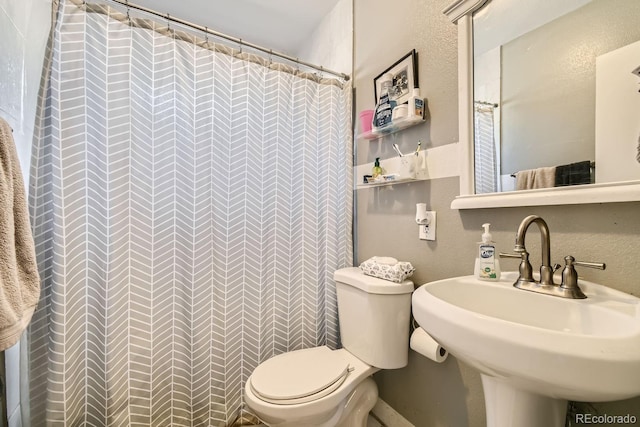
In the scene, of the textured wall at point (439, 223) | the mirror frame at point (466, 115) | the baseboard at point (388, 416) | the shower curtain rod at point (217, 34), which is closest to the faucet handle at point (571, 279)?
the textured wall at point (439, 223)

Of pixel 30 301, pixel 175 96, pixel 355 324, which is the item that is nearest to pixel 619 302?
pixel 355 324

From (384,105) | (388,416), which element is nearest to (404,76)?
(384,105)

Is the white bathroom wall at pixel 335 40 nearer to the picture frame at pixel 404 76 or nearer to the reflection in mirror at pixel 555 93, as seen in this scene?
the picture frame at pixel 404 76

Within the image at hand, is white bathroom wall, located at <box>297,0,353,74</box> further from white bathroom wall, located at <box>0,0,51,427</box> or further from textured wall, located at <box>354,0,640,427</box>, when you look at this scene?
white bathroom wall, located at <box>0,0,51,427</box>

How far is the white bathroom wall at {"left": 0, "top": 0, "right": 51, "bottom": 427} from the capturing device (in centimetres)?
Answer: 86

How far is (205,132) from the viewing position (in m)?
1.25

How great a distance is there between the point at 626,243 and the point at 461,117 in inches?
24.0

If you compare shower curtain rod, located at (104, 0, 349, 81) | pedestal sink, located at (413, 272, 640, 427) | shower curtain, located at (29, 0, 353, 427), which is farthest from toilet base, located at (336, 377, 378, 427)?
shower curtain rod, located at (104, 0, 349, 81)

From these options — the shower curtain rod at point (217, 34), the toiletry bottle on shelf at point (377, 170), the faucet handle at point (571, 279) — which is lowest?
the faucet handle at point (571, 279)

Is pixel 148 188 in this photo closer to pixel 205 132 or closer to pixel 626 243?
pixel 205 132

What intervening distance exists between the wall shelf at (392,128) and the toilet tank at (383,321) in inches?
28.3

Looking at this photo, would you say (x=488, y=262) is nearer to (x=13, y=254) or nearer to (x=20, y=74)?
(x=13, y=254)

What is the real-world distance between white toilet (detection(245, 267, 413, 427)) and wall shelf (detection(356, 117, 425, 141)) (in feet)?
2.36

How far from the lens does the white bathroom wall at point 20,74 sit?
Result: 0.86 metres
